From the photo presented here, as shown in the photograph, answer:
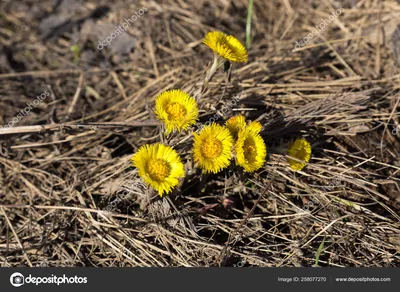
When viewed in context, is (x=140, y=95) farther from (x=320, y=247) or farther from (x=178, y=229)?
(x=320, y=247)

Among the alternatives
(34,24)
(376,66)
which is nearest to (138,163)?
(376,66)

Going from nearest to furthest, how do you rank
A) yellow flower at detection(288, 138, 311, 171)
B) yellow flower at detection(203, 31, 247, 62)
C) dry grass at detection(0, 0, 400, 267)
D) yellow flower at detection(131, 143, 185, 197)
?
yellow flower at detection(131, 143, 185, 197), yellow flower at detection(203, 31, 247, 62), dry grass at detection(0, 0, 400, 267), yellow flower at detection(288, 138, 311, 171)

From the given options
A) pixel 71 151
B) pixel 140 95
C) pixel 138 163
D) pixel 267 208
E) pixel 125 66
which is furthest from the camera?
pixel 125 66

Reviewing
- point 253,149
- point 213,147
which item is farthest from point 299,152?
point 213,147

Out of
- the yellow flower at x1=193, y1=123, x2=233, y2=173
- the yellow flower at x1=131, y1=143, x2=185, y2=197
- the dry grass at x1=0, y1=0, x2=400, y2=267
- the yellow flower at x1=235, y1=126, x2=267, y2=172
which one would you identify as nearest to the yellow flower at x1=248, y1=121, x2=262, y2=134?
the yellow flower at x1=235, y1=126, x2=267, y2=172

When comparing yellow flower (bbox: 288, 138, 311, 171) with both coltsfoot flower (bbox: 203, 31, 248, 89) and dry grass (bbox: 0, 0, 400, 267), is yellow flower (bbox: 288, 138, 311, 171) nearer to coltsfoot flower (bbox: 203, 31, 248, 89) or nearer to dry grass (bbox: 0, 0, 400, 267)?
dry grass (bbox: 0, 0, 400, 267)

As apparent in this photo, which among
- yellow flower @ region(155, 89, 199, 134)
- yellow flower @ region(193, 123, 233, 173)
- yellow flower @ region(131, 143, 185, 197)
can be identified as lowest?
yellow flower @ region(131, 143, 185, 197)
